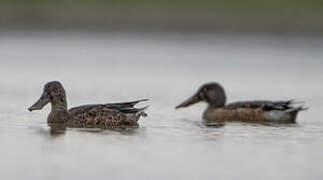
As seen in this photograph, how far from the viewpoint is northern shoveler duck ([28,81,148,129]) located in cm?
1324

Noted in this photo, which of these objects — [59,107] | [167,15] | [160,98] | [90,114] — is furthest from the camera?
[167,15]

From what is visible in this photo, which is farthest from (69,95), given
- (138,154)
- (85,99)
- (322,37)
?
(322,37)

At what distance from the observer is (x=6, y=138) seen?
12008 millimetres

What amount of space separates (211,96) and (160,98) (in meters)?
1.50

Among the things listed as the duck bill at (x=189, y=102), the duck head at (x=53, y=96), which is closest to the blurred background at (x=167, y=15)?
the duck bill at (x=189, y=102)

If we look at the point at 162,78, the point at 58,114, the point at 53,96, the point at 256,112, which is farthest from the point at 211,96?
the point at 162,78

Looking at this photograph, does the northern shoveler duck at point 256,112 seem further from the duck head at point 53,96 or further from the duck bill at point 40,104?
the duck bill at point 40,104

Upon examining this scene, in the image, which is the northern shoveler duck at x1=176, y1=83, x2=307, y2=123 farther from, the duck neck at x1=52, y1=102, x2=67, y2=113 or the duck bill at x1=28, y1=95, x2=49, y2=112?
the duck bill at x1=28, y1=95, x2=49, y2=112

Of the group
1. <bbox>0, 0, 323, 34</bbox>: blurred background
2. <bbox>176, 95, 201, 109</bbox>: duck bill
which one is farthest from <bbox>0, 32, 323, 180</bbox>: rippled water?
<bbox>0, 0, 323, 34</bbox>: blurred background

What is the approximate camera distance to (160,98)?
17.0 metres

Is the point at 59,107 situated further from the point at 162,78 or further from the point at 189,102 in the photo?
the point at 162,78

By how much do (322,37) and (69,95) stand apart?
13456 mm

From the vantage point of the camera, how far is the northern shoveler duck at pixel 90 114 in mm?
13242

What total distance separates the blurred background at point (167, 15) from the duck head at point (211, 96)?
14.8 m
